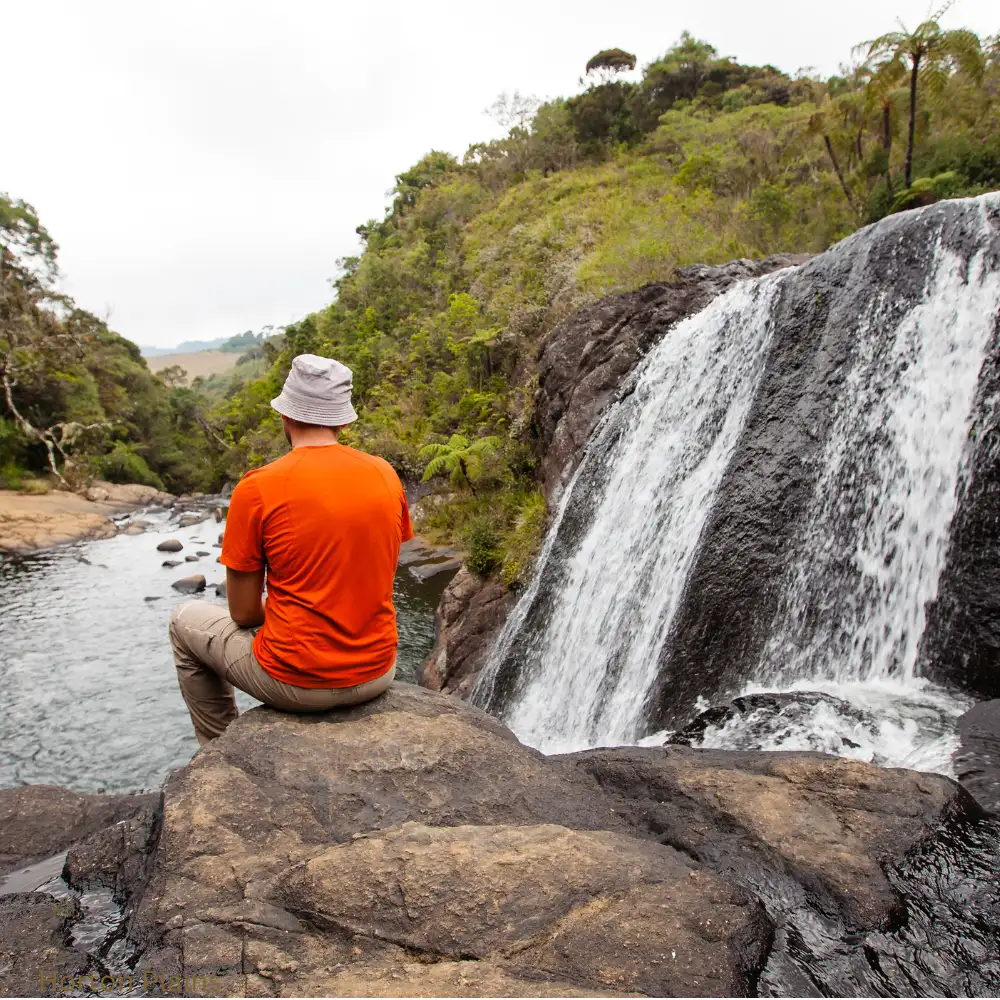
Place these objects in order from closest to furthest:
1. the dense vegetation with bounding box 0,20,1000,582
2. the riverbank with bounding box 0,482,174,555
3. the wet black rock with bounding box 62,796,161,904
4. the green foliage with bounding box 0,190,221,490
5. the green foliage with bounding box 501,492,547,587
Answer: the wet black rock with bounding box 62,796,161,904 < the green foliage with bounding box 501,492,547,587 < the dense vegetation with bounding box 0,20,1000,582 < the riverbank with bounding box 0,482,174,555 < the green foliage with bounding box 0,190,221,490

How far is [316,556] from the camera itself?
2797mm

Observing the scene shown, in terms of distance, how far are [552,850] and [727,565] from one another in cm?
382

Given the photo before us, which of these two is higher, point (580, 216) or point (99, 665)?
point (580, 216)

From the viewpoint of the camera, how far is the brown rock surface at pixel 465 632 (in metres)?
9.23

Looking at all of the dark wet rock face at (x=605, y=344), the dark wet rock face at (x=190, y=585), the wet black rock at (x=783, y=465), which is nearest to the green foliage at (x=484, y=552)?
the dark wet rock face at (x=605, y=344)

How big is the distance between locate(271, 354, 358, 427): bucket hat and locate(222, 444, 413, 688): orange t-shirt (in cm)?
14

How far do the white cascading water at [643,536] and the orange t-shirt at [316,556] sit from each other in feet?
10.8

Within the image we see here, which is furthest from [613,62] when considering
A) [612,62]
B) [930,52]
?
[930,52]

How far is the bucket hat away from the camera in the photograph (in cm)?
288

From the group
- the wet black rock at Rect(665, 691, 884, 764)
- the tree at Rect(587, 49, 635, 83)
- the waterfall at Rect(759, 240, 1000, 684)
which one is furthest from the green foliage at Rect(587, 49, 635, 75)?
the wet black rock at Rect(665, 691, 884, 764)

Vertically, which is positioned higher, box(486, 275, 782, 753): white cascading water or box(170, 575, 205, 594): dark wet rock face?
box(486, 275, 782, 753): white cascading water

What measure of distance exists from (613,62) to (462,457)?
25.5 m

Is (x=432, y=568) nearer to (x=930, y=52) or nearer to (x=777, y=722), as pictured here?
(x=777, y=722)

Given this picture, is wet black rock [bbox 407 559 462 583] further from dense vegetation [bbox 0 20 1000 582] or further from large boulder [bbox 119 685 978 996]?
large boulder [bbox 119 685 978 996]
